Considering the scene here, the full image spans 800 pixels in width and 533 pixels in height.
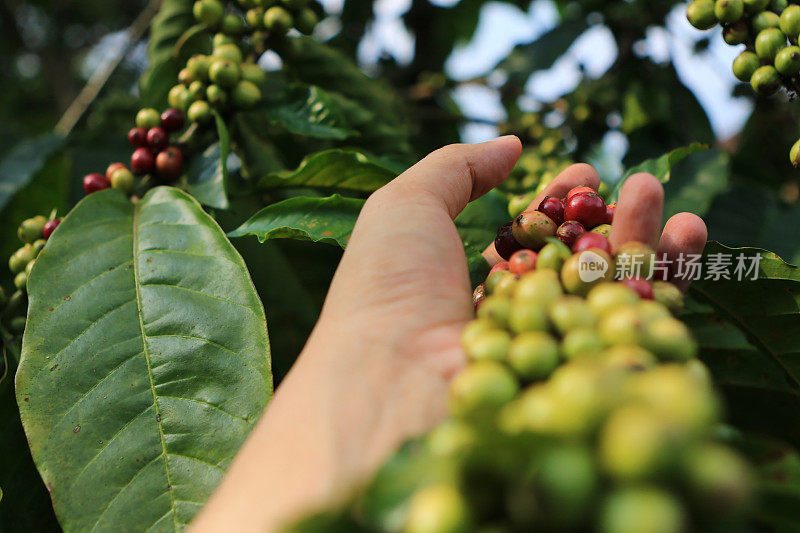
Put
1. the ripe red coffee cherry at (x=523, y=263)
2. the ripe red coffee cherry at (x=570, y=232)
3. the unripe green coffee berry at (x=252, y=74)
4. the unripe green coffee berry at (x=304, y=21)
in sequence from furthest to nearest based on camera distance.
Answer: the unripe green coffee berry at (x=304, y=21)
the unripe green coffee berry at (x=252, y=74)
the ripe red coffee cherry at (x=570, y=232)
the ripe red coffee cherry at (x=523, y=263)

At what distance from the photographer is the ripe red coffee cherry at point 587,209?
126 centimetres

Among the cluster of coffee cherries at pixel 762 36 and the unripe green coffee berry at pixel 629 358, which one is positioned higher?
the cluster of coffee cherries at pixel 762 36

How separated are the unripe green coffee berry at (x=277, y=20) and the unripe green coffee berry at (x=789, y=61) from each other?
1.40 metres

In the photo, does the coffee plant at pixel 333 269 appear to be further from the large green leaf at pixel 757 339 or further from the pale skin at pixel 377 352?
the pale skin at pixel 377 352

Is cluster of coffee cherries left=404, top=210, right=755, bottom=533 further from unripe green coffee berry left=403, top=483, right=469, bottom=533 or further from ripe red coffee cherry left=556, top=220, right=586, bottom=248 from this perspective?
ripe red coffee cherry left=556, top=220, right=586, bottom=248

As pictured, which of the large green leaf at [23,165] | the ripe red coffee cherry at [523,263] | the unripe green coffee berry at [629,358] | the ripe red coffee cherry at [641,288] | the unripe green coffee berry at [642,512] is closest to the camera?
the unripe green coffee berry at [642,512]

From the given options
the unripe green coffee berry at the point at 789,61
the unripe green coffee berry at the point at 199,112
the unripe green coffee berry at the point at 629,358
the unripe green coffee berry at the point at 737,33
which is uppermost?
the unripe green coffee berry at the point at 737,33

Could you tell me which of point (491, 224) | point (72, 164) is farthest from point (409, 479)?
point (72, 164)

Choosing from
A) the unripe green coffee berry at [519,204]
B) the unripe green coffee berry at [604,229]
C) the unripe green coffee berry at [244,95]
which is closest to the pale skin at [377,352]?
the unripe green coffee berry at [604,229]

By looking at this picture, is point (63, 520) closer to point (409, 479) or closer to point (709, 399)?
point (409, 479)

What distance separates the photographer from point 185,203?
1504 millimetres

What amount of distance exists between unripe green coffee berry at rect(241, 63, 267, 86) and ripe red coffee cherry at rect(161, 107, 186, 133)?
0.24 meters

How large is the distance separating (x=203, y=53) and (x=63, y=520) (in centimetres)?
157

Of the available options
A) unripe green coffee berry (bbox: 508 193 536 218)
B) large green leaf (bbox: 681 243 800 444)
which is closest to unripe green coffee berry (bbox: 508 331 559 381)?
large green leaf (bbox: 681 243 800 444)
